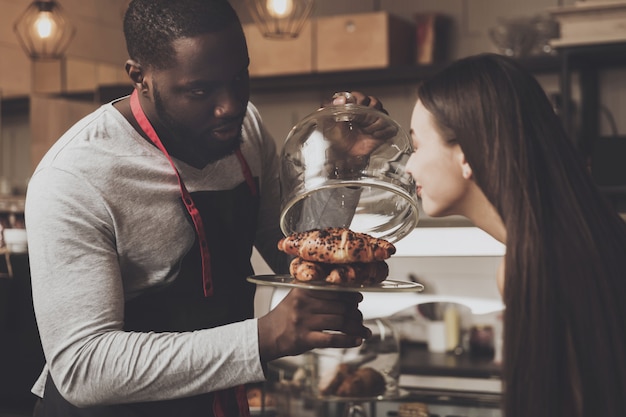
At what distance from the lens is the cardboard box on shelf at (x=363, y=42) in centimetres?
404

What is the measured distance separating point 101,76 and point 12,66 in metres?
0.59

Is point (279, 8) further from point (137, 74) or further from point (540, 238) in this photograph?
point (540, 238)

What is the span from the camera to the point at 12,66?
458cm

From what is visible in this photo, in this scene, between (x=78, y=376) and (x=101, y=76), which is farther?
(x=101, y=76)

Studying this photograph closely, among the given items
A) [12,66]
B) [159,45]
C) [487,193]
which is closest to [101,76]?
[12,66]

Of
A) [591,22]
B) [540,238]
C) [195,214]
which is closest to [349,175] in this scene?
[195,214]

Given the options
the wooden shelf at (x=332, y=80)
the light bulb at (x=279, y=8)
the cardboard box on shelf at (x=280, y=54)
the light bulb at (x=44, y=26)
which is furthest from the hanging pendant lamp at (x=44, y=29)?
the light bulb at (x=279, y=8)

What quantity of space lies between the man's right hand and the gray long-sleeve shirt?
3cm

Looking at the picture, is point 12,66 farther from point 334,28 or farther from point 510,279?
point 510,279

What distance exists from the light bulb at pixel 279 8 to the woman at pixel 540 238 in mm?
1937

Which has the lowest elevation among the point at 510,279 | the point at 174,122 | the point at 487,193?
the point at 510,279

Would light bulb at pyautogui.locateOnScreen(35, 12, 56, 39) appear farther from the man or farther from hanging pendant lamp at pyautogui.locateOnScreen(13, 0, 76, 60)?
the man

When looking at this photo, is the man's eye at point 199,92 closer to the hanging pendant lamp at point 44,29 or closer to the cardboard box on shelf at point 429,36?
the hanging pendant lamp at point 44,29

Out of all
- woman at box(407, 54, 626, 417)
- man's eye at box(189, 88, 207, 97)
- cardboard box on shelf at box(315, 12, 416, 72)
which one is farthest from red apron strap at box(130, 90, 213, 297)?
cardboard box on shelf at box(315, 12, 416, 72)
